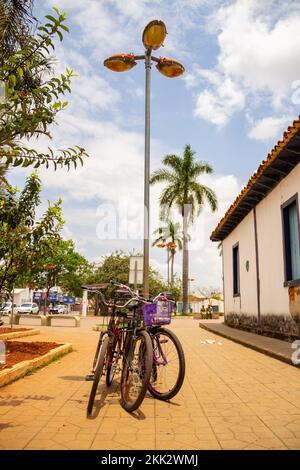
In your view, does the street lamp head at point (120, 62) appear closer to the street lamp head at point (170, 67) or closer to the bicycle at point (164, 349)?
the street lamp head at point (170, 67)

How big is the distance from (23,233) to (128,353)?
4516 mm

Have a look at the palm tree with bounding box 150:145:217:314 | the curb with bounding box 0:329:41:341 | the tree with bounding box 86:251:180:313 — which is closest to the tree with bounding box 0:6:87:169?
the curb with bounding box 0:329:41:341

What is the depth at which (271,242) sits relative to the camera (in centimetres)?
1055

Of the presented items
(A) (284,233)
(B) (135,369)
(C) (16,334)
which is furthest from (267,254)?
(B) (135,369)

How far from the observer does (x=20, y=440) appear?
10.3ft

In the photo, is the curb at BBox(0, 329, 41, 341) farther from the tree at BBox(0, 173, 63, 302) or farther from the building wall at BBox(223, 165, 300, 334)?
the building wall at BBox(223, 165, 300, 334)

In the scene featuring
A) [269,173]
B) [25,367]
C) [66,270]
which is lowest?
[25,367]

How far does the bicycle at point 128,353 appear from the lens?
392cm

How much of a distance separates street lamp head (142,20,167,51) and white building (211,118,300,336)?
324 cm

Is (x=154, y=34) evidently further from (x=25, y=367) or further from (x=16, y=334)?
(x=16, y=334)

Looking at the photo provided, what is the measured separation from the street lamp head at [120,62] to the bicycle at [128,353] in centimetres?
610

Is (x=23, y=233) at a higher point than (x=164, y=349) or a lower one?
higher

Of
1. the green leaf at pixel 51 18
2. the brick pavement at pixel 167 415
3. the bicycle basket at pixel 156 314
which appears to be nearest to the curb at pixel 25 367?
the brick pavement at pixel 167 415
